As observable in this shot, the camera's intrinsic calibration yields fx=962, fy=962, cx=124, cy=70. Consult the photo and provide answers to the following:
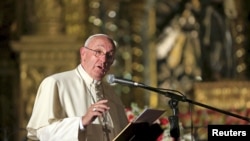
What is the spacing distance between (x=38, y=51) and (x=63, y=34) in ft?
1.15

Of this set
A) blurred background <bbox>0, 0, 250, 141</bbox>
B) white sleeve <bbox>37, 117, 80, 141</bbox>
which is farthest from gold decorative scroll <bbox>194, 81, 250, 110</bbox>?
white sleeve <bbox>37, 117, 80, 141</bbox>

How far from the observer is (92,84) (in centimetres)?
563

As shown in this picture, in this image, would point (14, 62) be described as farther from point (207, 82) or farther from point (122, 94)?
point (207, 82)

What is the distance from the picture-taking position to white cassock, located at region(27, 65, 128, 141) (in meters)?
5.24

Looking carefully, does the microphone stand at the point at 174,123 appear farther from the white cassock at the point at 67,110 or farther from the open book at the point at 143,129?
the white cassock at the point at 67,110

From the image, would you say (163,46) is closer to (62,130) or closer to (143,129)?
(62,130)

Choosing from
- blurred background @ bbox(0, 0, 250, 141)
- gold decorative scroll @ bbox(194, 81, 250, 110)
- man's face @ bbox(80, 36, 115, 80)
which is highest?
man's face @ bbox(80, 36, 115, 80)

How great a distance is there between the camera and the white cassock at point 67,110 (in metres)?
5.24

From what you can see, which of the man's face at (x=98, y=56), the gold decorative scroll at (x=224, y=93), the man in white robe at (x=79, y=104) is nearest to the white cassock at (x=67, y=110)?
the man in white robe at (x=79, y=104)

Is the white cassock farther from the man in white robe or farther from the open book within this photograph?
the open book

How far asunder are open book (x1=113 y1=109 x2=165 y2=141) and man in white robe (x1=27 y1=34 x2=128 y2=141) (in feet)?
0.70

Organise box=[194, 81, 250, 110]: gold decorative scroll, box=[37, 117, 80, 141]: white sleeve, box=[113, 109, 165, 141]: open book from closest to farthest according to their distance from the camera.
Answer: box=[113, 109, 165, 141]: open book, box=[37, 117, 80, 141]: white sleeve, box=[194, 81, 250, 110]: gold decorative scroll


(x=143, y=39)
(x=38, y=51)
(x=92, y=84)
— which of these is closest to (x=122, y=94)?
(x=143, y=39)

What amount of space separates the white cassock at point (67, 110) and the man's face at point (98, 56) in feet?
0.66
